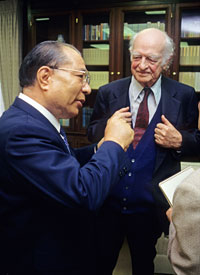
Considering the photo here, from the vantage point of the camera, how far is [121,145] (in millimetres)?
1013

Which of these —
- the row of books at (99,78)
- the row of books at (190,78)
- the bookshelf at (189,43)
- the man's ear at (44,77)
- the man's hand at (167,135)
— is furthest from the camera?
the row of books at (99,78)

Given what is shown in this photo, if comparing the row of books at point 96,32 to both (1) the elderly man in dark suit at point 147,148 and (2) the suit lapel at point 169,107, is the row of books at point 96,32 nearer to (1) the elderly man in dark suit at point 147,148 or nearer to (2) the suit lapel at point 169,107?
(1) the elderly man in dark suit at point 147,148

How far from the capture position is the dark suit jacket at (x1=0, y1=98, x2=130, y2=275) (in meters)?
0.87

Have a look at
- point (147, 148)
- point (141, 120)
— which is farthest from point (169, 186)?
point (141, 120)

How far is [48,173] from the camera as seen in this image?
2.81 feet

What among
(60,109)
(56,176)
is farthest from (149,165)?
(56,176)

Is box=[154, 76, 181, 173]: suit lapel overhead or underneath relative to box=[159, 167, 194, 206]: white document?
overhead

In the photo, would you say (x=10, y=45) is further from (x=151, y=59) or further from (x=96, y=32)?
(x=151, y=59)

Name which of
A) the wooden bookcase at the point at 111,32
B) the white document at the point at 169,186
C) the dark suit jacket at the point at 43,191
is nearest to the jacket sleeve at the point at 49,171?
the dark suit jacket at the point at 43,191

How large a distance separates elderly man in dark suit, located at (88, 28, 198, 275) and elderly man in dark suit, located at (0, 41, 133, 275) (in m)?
0.45

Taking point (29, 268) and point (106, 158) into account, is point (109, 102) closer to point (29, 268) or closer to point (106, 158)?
point (106, 158)

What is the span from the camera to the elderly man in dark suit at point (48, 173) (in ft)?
2.85

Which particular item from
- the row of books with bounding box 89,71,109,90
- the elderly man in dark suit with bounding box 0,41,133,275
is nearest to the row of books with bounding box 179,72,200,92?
the row of books with bounding box 89,71,109,90

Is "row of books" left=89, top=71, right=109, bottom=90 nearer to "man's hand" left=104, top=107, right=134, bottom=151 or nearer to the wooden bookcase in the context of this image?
the wooden bookcase
